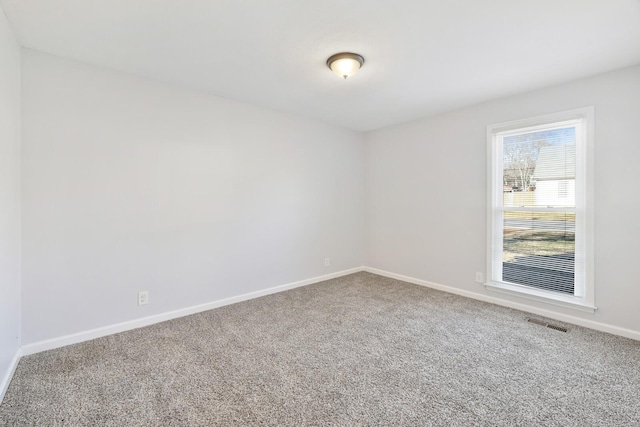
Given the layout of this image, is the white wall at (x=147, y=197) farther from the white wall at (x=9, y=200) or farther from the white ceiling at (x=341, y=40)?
the white ceiling at (x=341, y=40)

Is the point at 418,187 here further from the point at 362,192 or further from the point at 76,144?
the point at 76,144

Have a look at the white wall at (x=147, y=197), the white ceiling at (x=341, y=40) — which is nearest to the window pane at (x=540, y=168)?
the white ceiling at (x=341, y=40)

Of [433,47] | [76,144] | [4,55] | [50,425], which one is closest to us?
[50,425]

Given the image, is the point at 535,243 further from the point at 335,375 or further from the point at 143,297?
the point at 143,297

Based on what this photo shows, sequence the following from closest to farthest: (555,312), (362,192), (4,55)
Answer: (4,55) → (555,312) → (362,192)

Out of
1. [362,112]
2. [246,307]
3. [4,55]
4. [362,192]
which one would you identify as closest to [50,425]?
[246,307]

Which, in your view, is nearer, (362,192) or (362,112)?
(362,112)

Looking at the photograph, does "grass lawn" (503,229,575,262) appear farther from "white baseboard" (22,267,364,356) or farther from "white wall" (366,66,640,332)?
"white baseboard" (22,267,364,356)

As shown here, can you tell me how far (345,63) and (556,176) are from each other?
2.46 m

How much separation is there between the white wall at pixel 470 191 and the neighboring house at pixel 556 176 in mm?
212

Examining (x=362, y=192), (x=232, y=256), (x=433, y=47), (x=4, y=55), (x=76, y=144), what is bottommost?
(x=232, y=256)

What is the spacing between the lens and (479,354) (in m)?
2.30

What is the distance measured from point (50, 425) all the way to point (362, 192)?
14.0ft

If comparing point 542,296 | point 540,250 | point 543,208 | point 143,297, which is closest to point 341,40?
point 543,208
